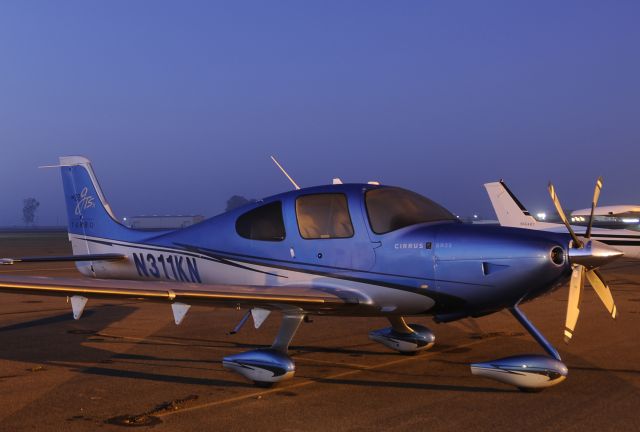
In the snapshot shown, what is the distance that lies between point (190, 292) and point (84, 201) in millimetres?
5500

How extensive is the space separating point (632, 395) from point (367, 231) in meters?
3.30

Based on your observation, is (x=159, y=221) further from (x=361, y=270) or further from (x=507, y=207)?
(x=361, y=270)

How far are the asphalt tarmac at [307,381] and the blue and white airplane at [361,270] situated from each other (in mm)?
419

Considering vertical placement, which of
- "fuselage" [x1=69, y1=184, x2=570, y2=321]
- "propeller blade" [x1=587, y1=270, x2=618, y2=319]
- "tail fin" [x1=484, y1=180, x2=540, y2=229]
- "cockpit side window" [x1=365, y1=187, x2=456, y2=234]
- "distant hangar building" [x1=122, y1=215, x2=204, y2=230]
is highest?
"cockpit side window" [x1=365, y1=187, x2=456, y2=234]

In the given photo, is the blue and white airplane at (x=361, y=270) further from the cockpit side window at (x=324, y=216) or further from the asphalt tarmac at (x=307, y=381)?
the asphalt tarmac at (x=307, y=381)

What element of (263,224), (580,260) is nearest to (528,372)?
(580,260)

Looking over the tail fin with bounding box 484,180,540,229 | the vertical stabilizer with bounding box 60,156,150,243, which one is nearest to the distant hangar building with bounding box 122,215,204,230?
the tail fin with bounding box 484,180,540,229

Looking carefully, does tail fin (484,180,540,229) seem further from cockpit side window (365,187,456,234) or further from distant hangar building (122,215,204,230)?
distant hangar building (122,215,204,230)

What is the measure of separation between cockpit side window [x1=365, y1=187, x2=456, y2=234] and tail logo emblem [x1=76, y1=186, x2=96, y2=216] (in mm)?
5747

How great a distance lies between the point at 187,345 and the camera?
10.1 meters

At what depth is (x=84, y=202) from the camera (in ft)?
39.0

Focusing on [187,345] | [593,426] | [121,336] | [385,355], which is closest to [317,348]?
[385,355]

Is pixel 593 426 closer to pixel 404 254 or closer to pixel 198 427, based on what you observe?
pixel 404 254

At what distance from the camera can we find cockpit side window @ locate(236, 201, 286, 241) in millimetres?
8773
